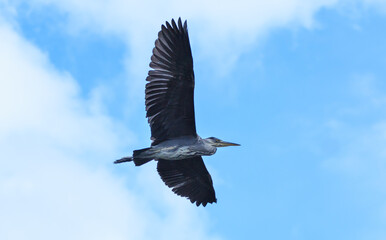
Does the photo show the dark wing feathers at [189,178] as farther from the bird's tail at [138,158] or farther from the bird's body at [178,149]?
the bird's tail at [138,158]

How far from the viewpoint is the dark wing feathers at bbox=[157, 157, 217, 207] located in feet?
68.5

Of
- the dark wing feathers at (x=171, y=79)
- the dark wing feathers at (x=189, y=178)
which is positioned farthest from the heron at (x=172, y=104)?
the dark wing feathers at (x=189, y=178)

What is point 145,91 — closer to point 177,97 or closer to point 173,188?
point 177,97

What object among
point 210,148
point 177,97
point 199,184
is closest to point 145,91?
point 177,97

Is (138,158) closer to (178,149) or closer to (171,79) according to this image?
(178,149)

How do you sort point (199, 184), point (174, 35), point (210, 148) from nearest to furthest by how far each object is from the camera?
point (174, 35) → point (210, 148) → point (199, 184)

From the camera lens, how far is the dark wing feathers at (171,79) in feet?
61.4

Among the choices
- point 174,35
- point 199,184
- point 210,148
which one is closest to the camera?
point 174,35

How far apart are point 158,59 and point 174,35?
2.48 ft

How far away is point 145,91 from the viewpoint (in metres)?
19.0

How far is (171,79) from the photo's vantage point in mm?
18906

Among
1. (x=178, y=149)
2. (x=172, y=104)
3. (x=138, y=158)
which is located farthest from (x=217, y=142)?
(x=138, y=158)

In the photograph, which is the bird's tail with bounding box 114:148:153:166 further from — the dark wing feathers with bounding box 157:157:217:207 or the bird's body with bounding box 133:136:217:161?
the dark wing feathers with bounding box 157:157:217:207

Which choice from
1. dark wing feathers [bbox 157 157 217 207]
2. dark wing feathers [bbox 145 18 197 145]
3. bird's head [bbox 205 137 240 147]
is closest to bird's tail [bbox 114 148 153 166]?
dark wing feathers [bbox 145 18 197 145]
